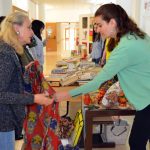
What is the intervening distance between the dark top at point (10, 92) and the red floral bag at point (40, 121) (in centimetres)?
37

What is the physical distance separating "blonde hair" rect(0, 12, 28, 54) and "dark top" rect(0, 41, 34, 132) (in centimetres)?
4

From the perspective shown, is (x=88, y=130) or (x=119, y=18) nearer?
(x=119, y=18)

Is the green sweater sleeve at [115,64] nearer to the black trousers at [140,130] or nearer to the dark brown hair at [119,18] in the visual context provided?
the dark brown hair at [119,18]

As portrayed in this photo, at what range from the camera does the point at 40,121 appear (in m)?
1.94

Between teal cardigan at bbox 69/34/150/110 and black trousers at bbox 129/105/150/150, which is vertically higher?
teal cardigan at bbox 69/34/150/110

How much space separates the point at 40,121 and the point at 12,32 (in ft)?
2.34

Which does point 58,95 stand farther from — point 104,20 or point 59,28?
point 59,28

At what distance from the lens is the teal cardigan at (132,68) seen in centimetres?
156

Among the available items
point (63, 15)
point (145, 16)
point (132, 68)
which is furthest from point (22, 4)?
point (132, 68)

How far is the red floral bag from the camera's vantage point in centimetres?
188

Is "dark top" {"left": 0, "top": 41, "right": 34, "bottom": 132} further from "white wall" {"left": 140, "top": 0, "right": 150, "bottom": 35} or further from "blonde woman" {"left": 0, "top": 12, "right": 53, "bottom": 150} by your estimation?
"white wall" {"left": 140, "top": 0, "right": 150, "bottom": 35}

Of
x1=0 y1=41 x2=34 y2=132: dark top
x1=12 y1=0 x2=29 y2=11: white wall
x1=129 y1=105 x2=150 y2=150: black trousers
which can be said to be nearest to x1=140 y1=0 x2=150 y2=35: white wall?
x1=129 y1=105 x2=150 y2=150: black trousers

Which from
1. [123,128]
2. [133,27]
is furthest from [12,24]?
[123,128]

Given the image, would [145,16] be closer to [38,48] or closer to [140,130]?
[38,48]
